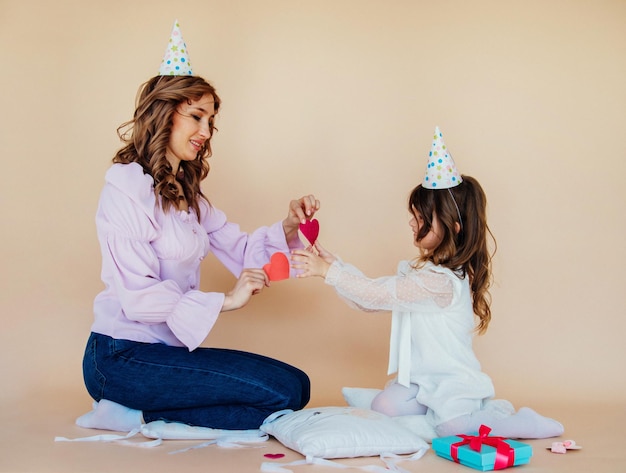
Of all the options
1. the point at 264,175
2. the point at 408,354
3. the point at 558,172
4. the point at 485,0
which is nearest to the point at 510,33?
the point at 485,0

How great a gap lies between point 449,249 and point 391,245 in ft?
3.43

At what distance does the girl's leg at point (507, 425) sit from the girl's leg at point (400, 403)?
136 mm

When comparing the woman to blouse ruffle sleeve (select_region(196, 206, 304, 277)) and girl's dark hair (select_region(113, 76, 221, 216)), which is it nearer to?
girl's dark hair (select_region(113, 76, 221, 216))

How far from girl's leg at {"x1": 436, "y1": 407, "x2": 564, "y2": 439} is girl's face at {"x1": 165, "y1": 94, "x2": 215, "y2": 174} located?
144 centimetres

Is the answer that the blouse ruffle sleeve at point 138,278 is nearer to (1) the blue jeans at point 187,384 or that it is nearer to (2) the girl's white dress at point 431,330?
(1) the blue jeans at point 187,384

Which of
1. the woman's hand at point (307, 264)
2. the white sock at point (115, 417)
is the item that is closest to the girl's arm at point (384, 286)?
the woman's hand at point (307, 264)

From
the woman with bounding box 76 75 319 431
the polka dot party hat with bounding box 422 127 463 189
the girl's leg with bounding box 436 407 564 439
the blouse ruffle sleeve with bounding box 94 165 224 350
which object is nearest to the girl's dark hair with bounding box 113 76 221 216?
the woman with bounding box 76 75 319 431

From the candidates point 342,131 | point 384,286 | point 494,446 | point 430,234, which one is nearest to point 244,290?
point 384,286

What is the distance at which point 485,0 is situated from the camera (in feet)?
14.3

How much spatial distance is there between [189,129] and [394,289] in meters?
1.02

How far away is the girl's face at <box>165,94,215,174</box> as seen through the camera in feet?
10.9

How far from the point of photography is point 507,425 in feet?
9.98

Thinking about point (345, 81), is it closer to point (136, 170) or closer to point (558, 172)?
point (558, 172)

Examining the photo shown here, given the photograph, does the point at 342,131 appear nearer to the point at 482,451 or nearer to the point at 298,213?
the point at 298,213
